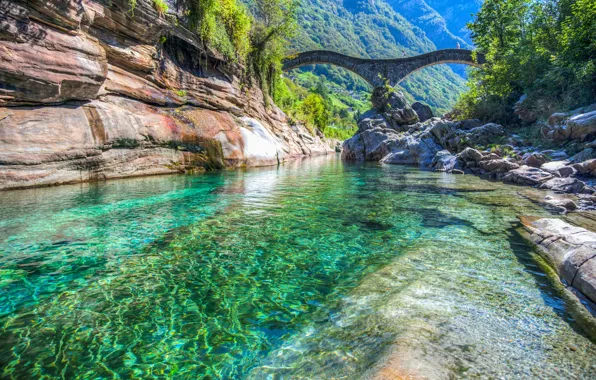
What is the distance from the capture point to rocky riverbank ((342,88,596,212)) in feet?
37.3

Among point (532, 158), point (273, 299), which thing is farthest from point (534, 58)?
point (273, 299)

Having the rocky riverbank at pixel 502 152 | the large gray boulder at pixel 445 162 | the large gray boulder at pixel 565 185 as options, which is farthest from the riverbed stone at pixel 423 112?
the large gray boulder at pixel 565 185

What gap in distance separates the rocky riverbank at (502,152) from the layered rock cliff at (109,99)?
1348 centimetres

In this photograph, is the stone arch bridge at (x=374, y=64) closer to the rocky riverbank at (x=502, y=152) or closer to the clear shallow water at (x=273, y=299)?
the rocky riverbank at (x=502, y=152)

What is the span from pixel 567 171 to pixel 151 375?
1561 cm

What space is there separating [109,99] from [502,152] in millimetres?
21197

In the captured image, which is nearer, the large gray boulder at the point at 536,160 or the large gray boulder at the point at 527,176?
the large gray boulder at the point at 527,176

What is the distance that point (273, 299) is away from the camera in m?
3.78

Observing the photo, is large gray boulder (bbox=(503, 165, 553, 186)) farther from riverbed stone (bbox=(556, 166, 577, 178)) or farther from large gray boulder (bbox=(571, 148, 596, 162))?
large gray boulder (bbox=(571, 148, 596, 162))

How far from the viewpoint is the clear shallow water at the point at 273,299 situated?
260cm

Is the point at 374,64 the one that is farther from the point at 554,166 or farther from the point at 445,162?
the point at 554,166

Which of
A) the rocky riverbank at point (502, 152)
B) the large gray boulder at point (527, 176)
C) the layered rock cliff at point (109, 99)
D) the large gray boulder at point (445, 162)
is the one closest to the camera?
the layered rock cliff at point (109, 99)

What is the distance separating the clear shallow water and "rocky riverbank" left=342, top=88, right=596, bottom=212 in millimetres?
5507

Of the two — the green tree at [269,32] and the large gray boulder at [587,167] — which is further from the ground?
the green tree at [269,32]
